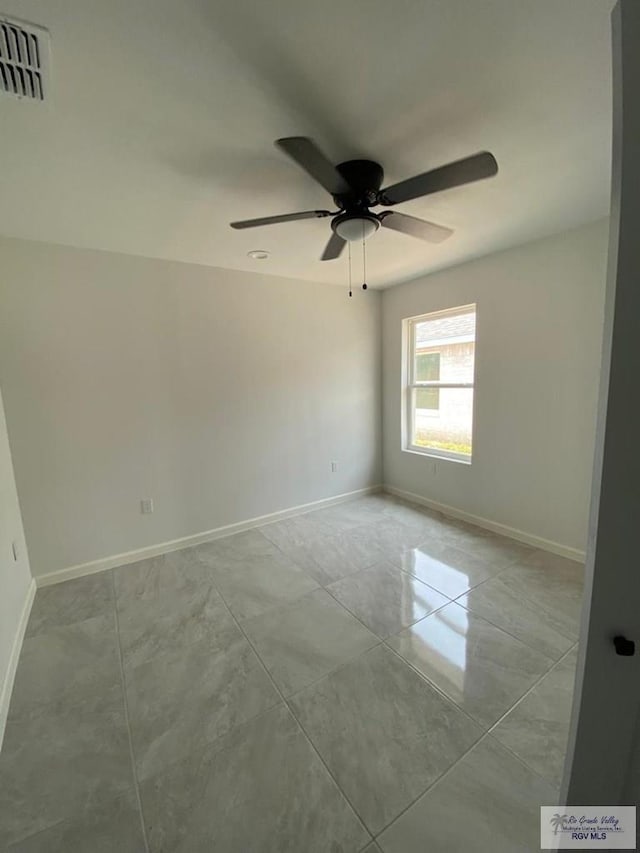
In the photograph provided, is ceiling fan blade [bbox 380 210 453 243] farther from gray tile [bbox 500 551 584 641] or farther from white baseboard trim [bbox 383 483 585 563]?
white baseboard trim [bbox 383 483 585 563]

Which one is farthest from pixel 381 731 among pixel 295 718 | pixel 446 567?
pixel 446 567

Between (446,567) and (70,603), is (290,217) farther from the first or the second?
(70,603)

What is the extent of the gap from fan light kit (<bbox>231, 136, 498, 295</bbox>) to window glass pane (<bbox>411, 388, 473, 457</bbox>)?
1863mm

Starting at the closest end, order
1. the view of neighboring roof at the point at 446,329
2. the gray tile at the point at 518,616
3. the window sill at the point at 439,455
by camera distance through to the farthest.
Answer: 1. the gray tile at the point at 518,616
2. the view of neighboring roof at the point at 446,329
3. the window sill at the point at 439,455

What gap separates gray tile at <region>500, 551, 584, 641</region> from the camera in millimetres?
2035

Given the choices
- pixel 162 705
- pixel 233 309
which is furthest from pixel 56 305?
pixel 162 705

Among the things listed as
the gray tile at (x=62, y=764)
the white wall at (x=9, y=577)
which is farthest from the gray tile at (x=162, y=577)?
the gray tile at (x=62, y=764)

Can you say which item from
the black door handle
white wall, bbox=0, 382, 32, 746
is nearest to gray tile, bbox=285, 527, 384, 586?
white wall, bbox=0, 382, 32, 746

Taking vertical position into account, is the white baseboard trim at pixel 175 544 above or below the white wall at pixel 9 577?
below

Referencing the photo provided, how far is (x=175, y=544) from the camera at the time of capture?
3.03 m

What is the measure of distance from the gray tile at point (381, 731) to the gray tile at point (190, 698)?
24 cm

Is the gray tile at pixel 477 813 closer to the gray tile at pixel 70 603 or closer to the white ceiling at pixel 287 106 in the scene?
the gray tile at pixel 70 603

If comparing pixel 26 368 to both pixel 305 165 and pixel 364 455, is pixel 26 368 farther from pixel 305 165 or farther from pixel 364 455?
pixel 364 455

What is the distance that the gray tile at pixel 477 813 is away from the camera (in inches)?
41.9
